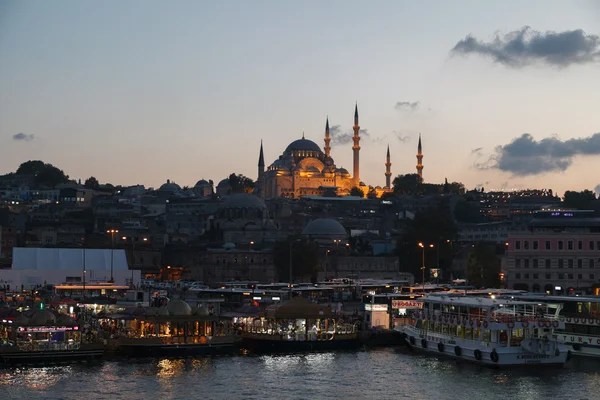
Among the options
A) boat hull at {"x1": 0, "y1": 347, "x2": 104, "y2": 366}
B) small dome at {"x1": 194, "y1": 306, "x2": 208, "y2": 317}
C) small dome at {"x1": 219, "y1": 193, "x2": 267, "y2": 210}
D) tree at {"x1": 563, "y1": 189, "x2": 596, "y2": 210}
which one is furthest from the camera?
tree at {"x1": 563, "y1": 189, "x2": 596, "y2": 210}

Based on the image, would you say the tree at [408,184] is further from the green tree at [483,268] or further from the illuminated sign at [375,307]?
the illuminated sign at [375,307]

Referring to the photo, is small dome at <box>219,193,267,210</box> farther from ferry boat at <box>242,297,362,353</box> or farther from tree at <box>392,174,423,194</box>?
ferry boat at <box>242,297,362,353</box>

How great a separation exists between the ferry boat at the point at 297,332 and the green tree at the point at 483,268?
93.1 feet

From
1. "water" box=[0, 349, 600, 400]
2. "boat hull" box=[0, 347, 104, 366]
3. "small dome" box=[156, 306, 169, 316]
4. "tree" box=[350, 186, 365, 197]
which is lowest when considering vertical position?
"water" box=[0, 349, 600, 400]

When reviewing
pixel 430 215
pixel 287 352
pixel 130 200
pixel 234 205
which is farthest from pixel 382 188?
pixel 287 352

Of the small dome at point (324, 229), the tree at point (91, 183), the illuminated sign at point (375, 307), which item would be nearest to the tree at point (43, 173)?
the tree at point (91, 183)

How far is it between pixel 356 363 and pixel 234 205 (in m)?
85.3

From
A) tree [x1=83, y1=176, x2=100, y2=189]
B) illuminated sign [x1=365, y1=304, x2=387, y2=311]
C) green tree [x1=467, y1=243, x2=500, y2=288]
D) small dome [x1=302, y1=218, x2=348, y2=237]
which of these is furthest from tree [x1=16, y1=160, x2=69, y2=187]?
illuminated sign [x1=365, y1=304, x2=387, y2=311]

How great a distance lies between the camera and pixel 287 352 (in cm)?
4488

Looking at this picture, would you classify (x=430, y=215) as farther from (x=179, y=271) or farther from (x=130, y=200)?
(x=130, y=200)

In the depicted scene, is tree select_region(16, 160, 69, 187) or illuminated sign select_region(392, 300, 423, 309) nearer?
illuminated sign select_region(392, 300, 423, 309)

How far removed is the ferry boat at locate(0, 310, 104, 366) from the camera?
3984 centimetres

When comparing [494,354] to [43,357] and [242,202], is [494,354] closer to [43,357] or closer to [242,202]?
[43,357]

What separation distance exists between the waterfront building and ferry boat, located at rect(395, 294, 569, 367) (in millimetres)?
22445
